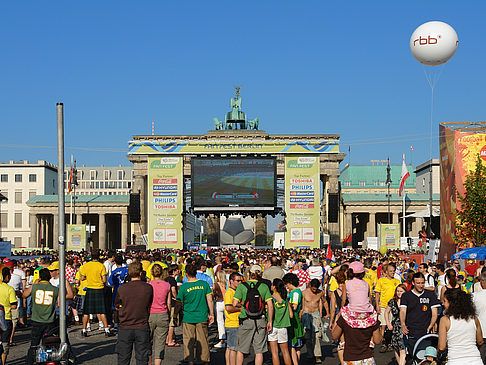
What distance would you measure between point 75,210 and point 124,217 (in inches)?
261

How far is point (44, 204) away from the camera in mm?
95250

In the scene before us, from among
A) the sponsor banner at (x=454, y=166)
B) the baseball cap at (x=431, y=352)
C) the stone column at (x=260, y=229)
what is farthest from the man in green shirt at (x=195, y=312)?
the stone column at (x=260, y=229)

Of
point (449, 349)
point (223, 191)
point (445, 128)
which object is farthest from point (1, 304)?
point (223, 191)

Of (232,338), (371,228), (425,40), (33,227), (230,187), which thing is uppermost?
(425,40)

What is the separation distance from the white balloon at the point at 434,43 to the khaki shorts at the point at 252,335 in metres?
16.2

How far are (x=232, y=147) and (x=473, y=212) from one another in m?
29.0

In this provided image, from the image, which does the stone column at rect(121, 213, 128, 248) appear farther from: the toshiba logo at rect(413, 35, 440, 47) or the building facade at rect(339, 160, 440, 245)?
the toshiba logo at rect(413, 35, 440, 47)

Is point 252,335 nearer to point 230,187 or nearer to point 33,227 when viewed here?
point 230,187

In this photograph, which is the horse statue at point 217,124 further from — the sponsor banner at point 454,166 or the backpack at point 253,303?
the backpack at point 253,303

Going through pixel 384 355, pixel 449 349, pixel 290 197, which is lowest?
pixel 384 355

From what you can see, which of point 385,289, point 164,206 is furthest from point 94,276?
point 164,206

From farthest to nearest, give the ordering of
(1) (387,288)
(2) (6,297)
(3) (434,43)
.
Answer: (3) (434,43) < (1) (387,288) < (2) (6,297)

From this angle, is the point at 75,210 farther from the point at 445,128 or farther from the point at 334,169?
the point at 445,128

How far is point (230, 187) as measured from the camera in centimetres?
5916
